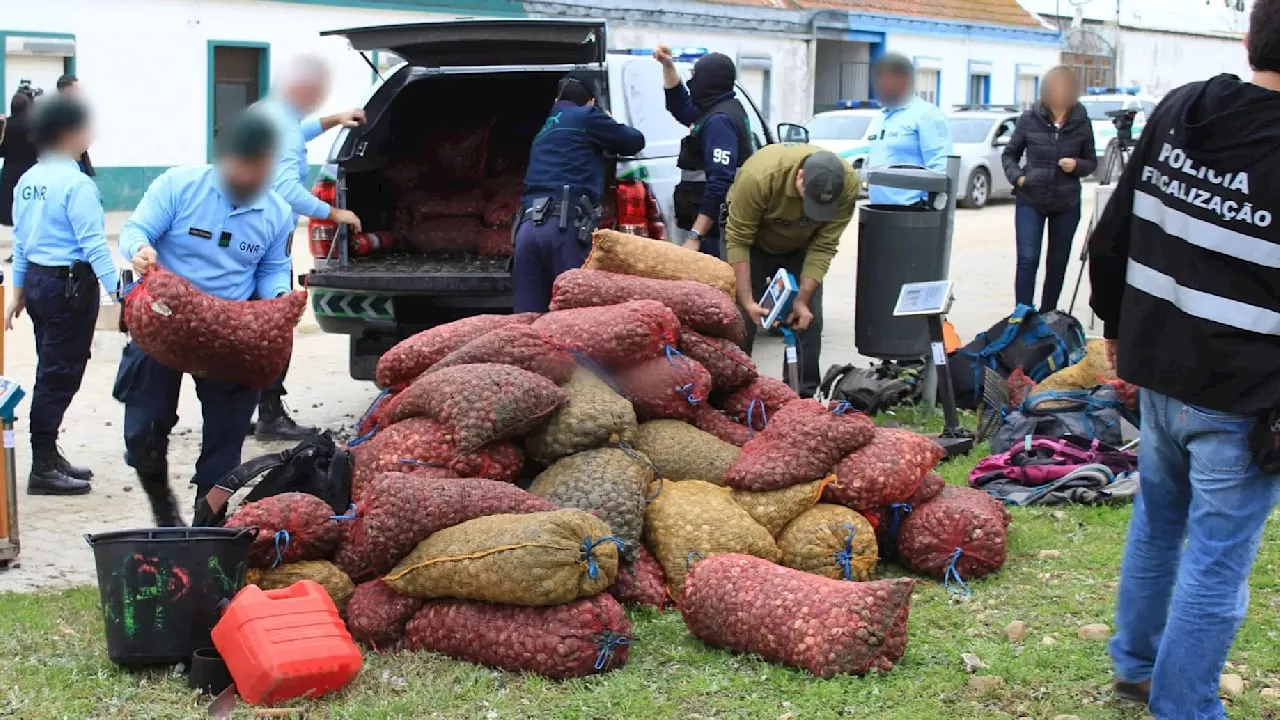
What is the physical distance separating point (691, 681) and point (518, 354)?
151 centimetres

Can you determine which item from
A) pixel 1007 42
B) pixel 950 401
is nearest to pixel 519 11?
pixel 1007 42

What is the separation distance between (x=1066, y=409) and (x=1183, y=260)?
11.6 ft

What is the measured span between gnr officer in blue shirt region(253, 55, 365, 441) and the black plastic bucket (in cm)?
347

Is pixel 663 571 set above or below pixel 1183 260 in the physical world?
below

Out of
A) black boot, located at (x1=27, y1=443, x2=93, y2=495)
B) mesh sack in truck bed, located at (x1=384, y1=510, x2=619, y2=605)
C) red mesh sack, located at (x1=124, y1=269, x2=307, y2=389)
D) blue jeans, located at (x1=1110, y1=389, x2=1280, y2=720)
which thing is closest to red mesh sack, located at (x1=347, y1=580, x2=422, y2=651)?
mesh sack in truck bed, located at (x1=384, y1=510, x2=619, y2=605)

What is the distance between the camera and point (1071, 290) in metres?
14.2

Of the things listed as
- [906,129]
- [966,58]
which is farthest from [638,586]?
[966,58]

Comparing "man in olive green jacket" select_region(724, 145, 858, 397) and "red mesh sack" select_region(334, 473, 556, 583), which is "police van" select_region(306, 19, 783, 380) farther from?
"red mesh sack" select_region(334, 473, 556, 583)

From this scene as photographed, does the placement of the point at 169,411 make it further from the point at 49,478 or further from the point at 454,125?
the point at 454,125

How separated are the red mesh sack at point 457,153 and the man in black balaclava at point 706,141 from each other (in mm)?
1290

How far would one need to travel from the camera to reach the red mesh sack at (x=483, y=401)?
5039 millimetres

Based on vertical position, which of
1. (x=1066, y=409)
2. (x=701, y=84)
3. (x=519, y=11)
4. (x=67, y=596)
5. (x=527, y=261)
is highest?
(x=519, y=11)

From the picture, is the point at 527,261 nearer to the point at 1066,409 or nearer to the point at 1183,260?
the point at 1066,409

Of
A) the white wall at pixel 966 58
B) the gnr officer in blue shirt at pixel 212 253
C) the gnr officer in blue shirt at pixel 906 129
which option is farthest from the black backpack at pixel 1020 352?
the white wall at pixel 966 58
